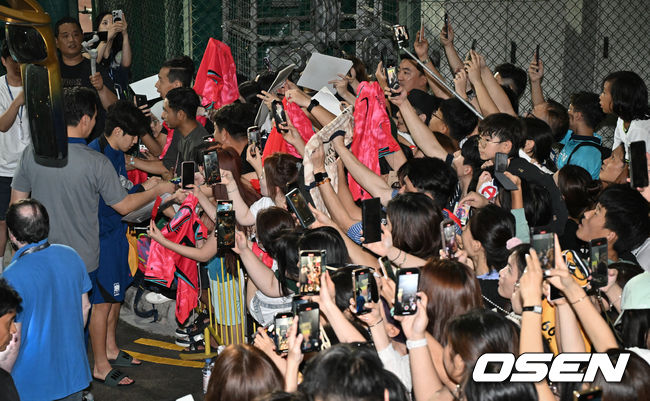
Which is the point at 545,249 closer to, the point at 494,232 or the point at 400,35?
the point at 494,232

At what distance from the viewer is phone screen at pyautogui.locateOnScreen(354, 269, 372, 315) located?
3.34 metres

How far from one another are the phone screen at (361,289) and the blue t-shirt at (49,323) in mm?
1866

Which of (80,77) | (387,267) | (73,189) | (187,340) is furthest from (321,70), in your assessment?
(387,267)

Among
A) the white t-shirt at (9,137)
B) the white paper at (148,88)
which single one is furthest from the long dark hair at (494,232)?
the white paper at (148,88)

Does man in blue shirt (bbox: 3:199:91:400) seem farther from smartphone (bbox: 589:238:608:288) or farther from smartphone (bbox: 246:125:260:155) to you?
smartphone (bbox: 589:238:608:288)

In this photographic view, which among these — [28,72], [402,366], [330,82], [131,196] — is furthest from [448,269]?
[330,82]

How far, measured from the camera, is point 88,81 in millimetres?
7812

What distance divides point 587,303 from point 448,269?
63cm

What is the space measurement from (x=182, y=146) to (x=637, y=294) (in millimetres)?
4346

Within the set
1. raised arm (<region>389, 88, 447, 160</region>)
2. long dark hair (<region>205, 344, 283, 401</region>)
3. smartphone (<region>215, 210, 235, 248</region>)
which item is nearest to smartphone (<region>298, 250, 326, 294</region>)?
long dark hair (<region>205, 344, 283, 401</region>)

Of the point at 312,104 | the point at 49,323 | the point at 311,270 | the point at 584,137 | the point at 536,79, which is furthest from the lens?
the point at 536,79

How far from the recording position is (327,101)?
20.3 feet

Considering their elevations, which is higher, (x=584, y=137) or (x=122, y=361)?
(x=584, y=137)

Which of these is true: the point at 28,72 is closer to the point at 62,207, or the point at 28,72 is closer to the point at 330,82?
the point at 62,207
